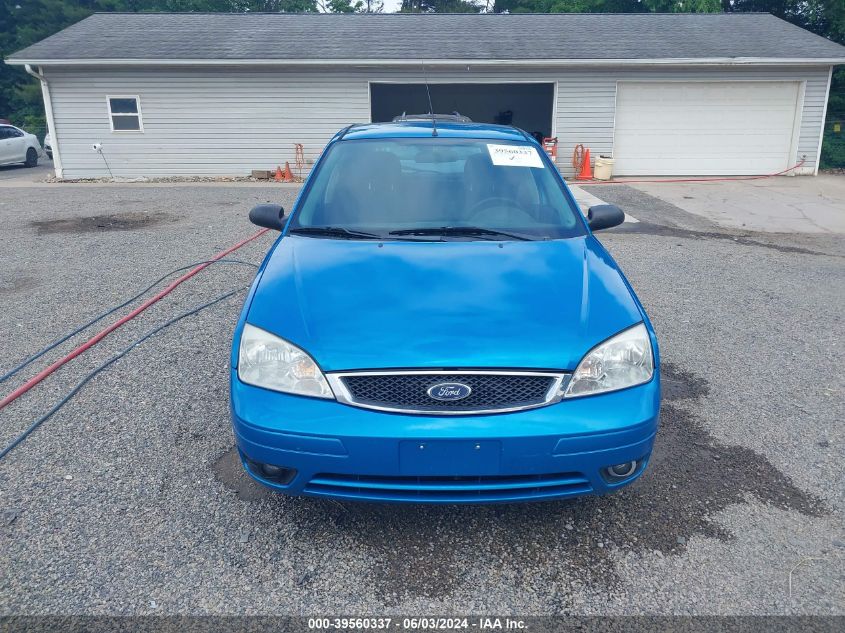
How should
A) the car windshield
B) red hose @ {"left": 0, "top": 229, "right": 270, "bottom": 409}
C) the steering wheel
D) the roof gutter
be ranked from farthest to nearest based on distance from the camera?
the roof gutter, red hose @ {"left": 0, "top": 229, "right": 270, "bottom": 409}, the steering wheel, the car windshield

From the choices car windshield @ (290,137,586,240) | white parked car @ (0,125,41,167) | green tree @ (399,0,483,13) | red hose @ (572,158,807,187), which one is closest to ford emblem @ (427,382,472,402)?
car windshield @ (290,137,586,240)

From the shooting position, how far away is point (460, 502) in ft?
8.06

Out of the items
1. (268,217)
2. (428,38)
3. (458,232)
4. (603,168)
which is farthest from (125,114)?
(458,232)

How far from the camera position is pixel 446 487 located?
243 centimetres

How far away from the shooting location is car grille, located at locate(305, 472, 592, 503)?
7.98ft

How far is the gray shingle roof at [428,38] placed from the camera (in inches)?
612

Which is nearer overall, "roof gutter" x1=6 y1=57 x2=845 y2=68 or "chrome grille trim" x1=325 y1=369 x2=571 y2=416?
"chrome grille trim" x1=325 y1=369 x2=571 y2=416

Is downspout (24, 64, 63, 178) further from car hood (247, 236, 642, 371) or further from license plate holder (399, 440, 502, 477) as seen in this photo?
→ license plate holder (399, 440, 502, 477)

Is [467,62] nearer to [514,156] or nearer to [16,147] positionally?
[514,156]

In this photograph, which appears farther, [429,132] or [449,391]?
[429,132]

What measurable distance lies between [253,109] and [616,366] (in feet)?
50.6

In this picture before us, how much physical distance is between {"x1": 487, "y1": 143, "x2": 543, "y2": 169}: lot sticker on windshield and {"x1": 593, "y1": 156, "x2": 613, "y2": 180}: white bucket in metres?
12.4

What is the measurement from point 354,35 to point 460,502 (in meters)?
17.0

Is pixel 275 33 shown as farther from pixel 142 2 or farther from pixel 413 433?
pixel 142 2
